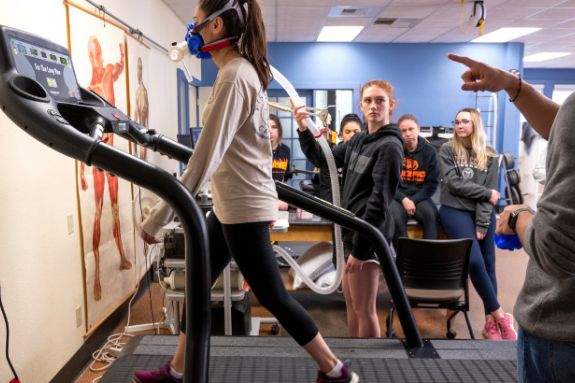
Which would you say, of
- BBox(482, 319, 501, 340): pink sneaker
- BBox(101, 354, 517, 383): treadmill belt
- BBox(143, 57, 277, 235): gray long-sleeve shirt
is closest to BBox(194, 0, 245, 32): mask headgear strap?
BBox(143, 57, 277, 235): gray long-sleeve shirt

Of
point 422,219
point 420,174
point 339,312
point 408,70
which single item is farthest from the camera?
point 408,70

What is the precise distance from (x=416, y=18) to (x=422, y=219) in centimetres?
415

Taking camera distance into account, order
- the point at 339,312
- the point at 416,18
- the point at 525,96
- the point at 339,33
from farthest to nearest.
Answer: the point at 339,33, the point at 416,18, the point at 339,312, the point at 525,96

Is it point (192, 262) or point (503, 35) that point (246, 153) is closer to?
point (192, 262)

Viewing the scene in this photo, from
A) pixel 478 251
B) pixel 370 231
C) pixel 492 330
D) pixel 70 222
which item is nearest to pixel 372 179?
pixel 370 231

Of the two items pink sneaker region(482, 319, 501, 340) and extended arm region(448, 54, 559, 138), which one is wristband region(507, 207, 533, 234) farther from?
pink sneaker region(482, 319, 501, 340)

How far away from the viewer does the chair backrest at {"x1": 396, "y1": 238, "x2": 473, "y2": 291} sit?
2.56 meters

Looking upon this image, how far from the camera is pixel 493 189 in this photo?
318 cm

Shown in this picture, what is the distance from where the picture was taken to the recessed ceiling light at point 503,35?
719 centimetres

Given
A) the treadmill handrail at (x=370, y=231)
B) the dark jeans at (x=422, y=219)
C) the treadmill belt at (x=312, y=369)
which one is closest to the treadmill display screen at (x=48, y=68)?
the treadmill handrail at (x=370, y=231)

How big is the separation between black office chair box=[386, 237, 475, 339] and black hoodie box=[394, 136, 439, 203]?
876mm

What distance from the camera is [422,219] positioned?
338cm

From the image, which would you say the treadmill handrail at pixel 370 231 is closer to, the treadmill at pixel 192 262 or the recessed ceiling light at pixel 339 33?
the treadmill at pixel 192 262

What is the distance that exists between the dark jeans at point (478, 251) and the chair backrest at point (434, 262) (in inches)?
13.4
